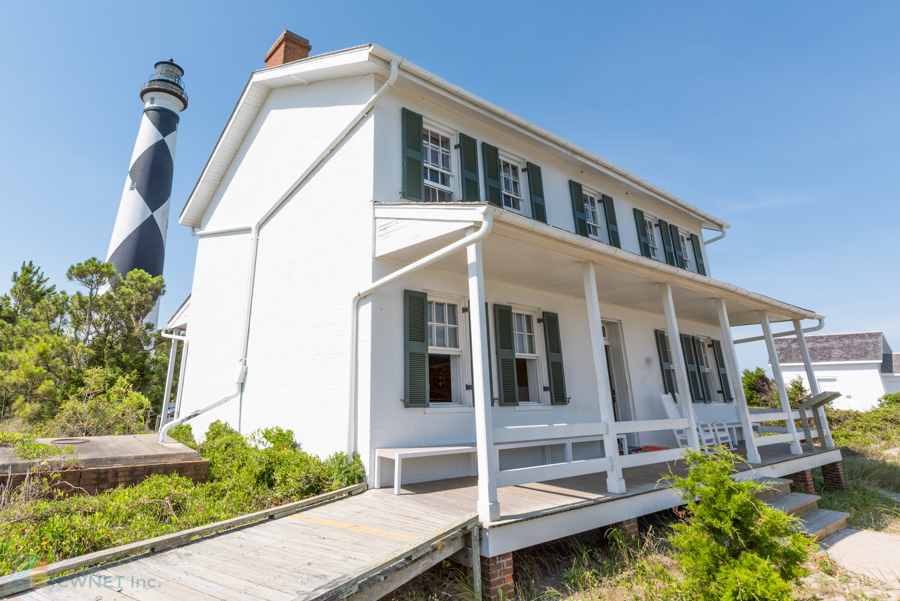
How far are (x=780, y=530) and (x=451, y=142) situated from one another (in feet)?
22.4

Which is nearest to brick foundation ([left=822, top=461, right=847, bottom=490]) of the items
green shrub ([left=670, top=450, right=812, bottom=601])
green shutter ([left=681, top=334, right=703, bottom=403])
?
green shutter ([left=681, top=334, right=703, bottom=403])

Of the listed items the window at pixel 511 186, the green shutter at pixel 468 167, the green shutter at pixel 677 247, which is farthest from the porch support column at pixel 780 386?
the green shutter at pixel 468 167

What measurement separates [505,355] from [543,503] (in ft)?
8.87

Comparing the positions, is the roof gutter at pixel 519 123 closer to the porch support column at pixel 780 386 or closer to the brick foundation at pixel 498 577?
the porch support column at pixel 780 386

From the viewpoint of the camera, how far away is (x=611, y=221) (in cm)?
990

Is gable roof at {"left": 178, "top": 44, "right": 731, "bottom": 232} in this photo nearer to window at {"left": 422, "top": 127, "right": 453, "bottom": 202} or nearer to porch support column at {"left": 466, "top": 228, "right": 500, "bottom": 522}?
window at {"left": 422, "top": 127, "right": 453, "bottom": 202}

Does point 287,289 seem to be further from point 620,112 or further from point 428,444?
point 620,112

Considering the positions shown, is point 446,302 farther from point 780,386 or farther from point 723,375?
point 723,375

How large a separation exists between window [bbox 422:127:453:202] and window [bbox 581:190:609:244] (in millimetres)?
3734

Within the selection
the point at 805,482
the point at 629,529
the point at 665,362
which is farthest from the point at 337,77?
the point at 805,482

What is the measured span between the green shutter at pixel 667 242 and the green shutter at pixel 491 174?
6.15 m

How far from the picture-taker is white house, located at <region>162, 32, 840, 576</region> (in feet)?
17.3

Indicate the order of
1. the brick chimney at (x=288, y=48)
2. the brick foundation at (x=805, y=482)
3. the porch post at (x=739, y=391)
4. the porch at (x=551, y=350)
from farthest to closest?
the brick chimney at (x=288, y=48) < the brick foundation at (x=805, y=482) < the porch post at (x=739, y=391) < the porch at (x=551, y=350)

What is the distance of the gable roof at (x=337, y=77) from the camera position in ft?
21.9
